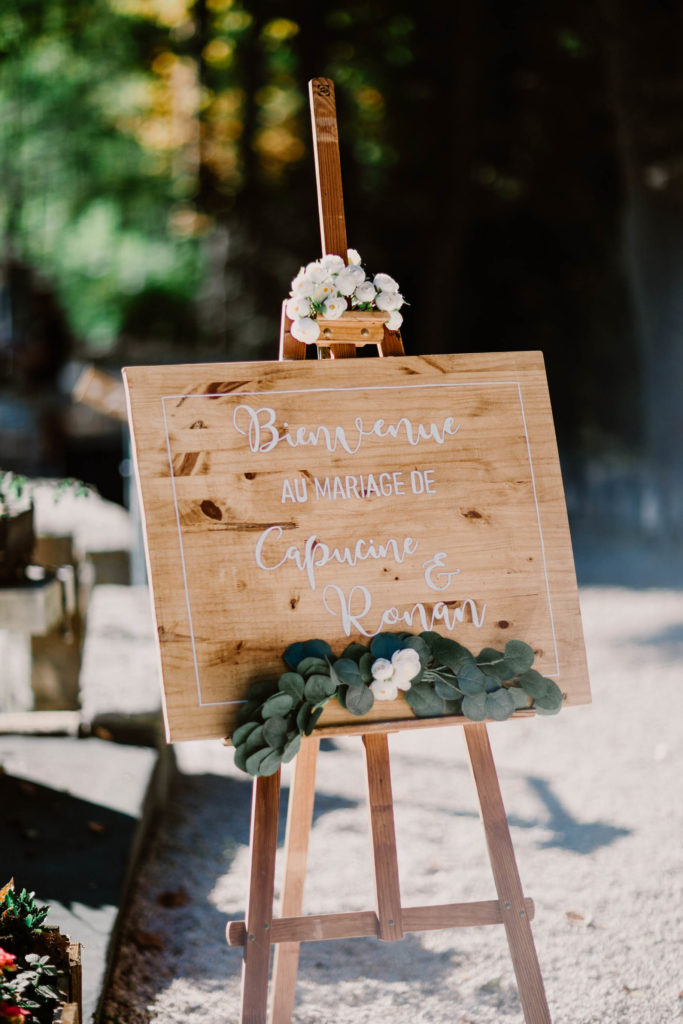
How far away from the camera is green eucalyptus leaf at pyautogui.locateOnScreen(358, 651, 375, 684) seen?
1811 millimetres

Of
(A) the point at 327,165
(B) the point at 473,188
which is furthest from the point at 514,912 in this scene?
(B) the point at 473,188

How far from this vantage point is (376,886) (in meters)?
1.87

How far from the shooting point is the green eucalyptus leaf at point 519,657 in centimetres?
188

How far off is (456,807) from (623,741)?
1.09 m

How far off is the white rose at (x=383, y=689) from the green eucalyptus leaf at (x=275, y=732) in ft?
0.61

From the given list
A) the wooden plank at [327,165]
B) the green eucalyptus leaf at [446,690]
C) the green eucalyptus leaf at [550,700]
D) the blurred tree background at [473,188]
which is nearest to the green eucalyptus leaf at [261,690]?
the green eucalyptus leaf at [446,690]

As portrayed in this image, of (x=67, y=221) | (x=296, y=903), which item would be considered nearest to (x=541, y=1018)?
(x=296, y=903)

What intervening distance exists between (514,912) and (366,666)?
0.58 meters

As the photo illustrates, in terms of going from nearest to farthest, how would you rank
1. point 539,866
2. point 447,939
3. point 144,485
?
point 144,485, point 447,939, point 539,866

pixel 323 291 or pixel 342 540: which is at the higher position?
pixel 323 291

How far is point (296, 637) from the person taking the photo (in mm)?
1829

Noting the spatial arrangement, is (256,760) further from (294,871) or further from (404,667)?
(294,871)

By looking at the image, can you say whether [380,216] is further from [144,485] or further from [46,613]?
[144,485]

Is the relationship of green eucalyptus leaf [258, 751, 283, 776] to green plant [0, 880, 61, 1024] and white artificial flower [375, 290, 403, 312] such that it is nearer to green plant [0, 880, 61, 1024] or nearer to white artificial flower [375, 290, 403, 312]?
green plant [0, 880, 61, 1024]
